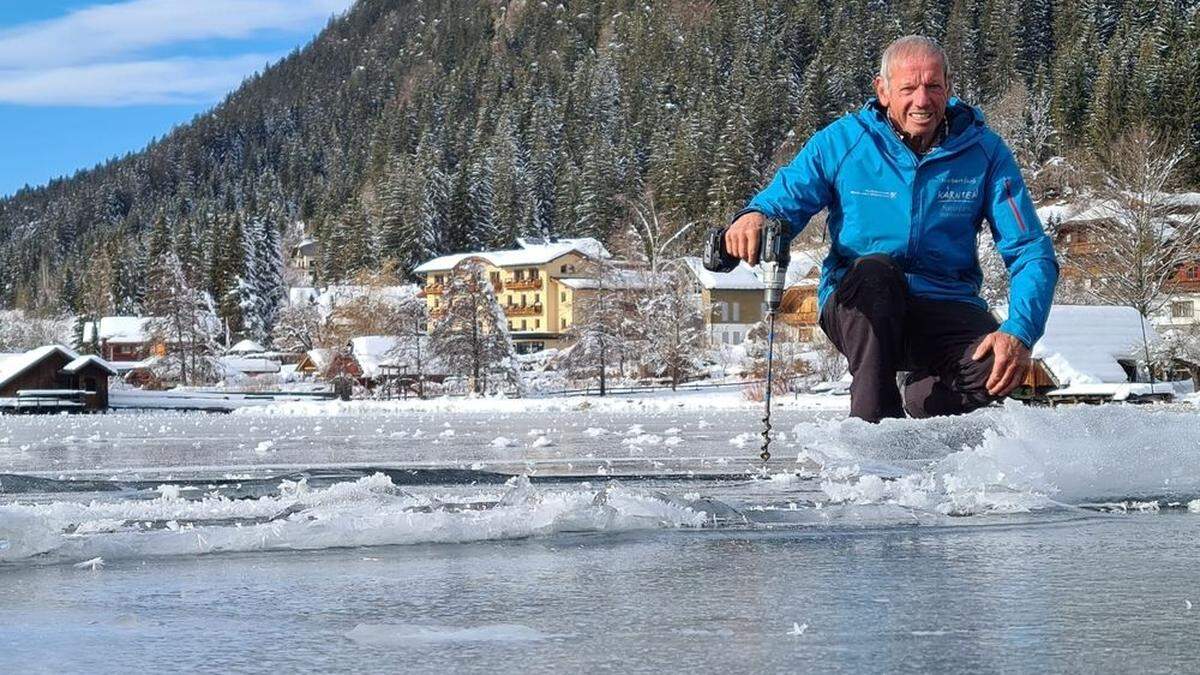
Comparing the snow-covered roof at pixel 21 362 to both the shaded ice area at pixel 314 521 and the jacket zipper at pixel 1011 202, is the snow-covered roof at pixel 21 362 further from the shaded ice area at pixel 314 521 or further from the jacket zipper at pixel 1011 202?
the jacket zipper at pixel 1011 202

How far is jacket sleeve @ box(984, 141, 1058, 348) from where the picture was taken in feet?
14.1

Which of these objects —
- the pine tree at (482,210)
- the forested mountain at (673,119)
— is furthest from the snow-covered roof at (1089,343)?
the pine tree at (482,210)

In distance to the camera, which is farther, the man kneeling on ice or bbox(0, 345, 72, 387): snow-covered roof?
bbox(0, 345, 72, 387): snow-covered roof

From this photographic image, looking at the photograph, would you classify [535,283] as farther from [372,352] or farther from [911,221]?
[911,221]

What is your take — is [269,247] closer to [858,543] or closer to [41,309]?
[41,309]

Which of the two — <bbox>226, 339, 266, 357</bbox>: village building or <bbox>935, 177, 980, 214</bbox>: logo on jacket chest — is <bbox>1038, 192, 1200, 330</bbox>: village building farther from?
<bbox>226, 339, 266, 357</bbox>: village building

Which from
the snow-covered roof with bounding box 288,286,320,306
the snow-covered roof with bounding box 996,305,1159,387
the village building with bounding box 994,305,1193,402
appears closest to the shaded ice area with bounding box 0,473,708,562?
the village building with bounding box 994,305,1193,402

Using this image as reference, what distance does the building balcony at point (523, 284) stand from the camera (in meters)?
98.9

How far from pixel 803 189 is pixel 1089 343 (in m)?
27.7

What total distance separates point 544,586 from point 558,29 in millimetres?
195837

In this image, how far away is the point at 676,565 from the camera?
2.49 metres

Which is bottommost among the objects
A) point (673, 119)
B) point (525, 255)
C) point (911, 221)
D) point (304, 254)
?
point (911, 221)

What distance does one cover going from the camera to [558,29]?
632 ft

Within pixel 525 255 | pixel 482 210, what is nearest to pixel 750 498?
pixel 525 255
